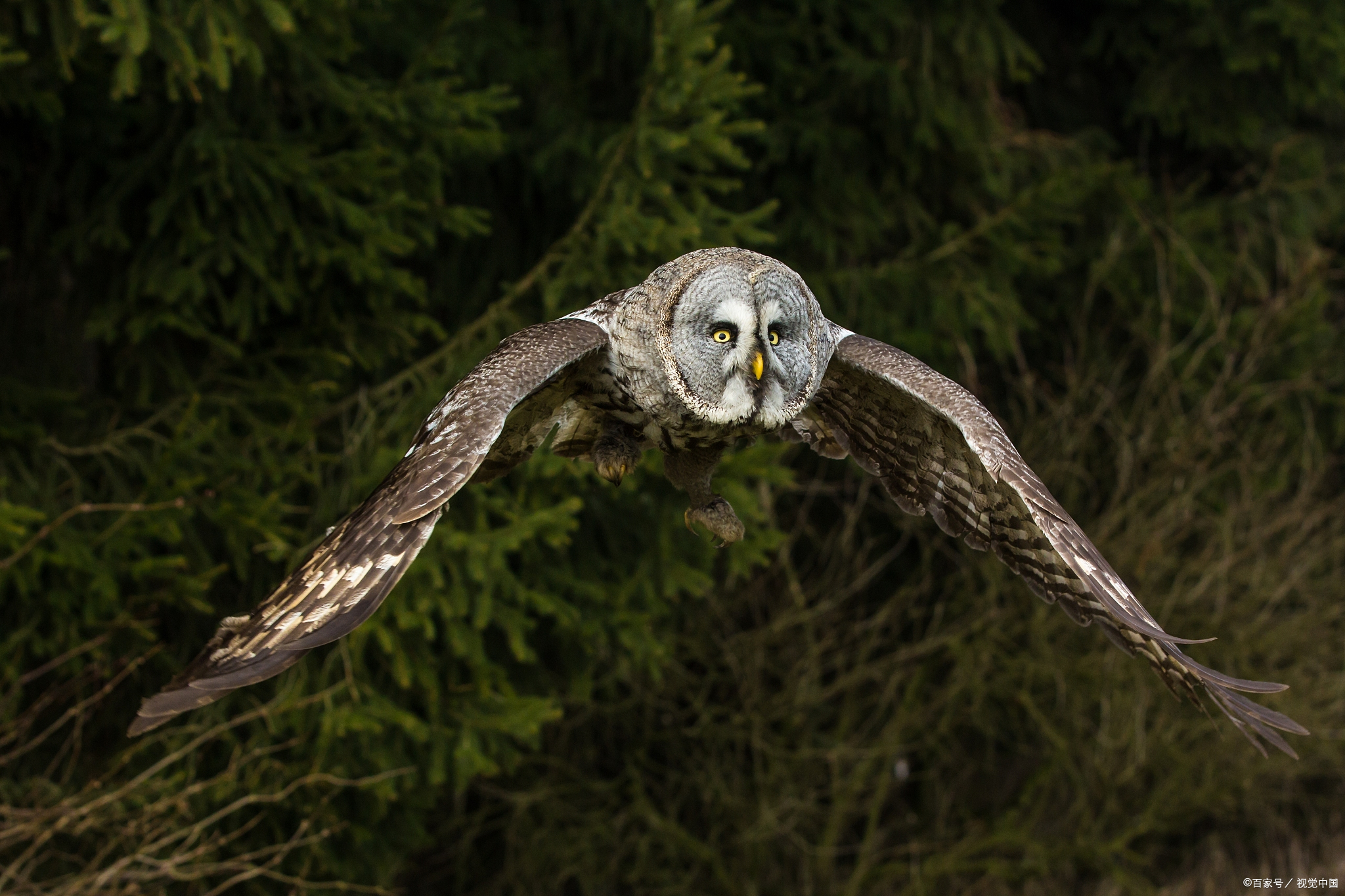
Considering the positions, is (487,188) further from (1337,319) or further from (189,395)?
(1337,319)

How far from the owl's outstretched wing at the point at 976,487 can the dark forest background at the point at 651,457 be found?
1684 mm

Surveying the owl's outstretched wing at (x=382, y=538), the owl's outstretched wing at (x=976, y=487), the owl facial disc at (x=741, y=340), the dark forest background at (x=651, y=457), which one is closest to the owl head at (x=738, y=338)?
the owl facial disc at (x=741, y=340)

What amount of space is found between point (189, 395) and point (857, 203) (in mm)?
3632

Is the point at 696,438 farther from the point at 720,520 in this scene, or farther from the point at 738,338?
the point at 738,338

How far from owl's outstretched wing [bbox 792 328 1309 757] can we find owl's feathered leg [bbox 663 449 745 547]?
15.5 inches

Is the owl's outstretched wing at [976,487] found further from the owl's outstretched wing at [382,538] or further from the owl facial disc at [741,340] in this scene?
the owl's outstretched wing at [382,538]

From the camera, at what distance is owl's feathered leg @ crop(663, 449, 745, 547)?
2.82 metres

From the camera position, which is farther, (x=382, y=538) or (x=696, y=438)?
(x=696, y=438)

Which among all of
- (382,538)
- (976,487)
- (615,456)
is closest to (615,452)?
(615,456)

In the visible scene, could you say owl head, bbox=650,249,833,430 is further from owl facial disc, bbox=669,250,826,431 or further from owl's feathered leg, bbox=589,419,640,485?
owl's feathered leg, bbox=589,419,640,485

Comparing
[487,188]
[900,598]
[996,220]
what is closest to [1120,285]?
[996,220]

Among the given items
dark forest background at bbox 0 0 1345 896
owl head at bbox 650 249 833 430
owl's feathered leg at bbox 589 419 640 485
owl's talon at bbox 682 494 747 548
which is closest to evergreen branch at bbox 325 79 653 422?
dark forest background at bbox 0 0 1345 896

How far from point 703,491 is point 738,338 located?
532mm

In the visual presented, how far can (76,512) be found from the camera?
4.57 m
